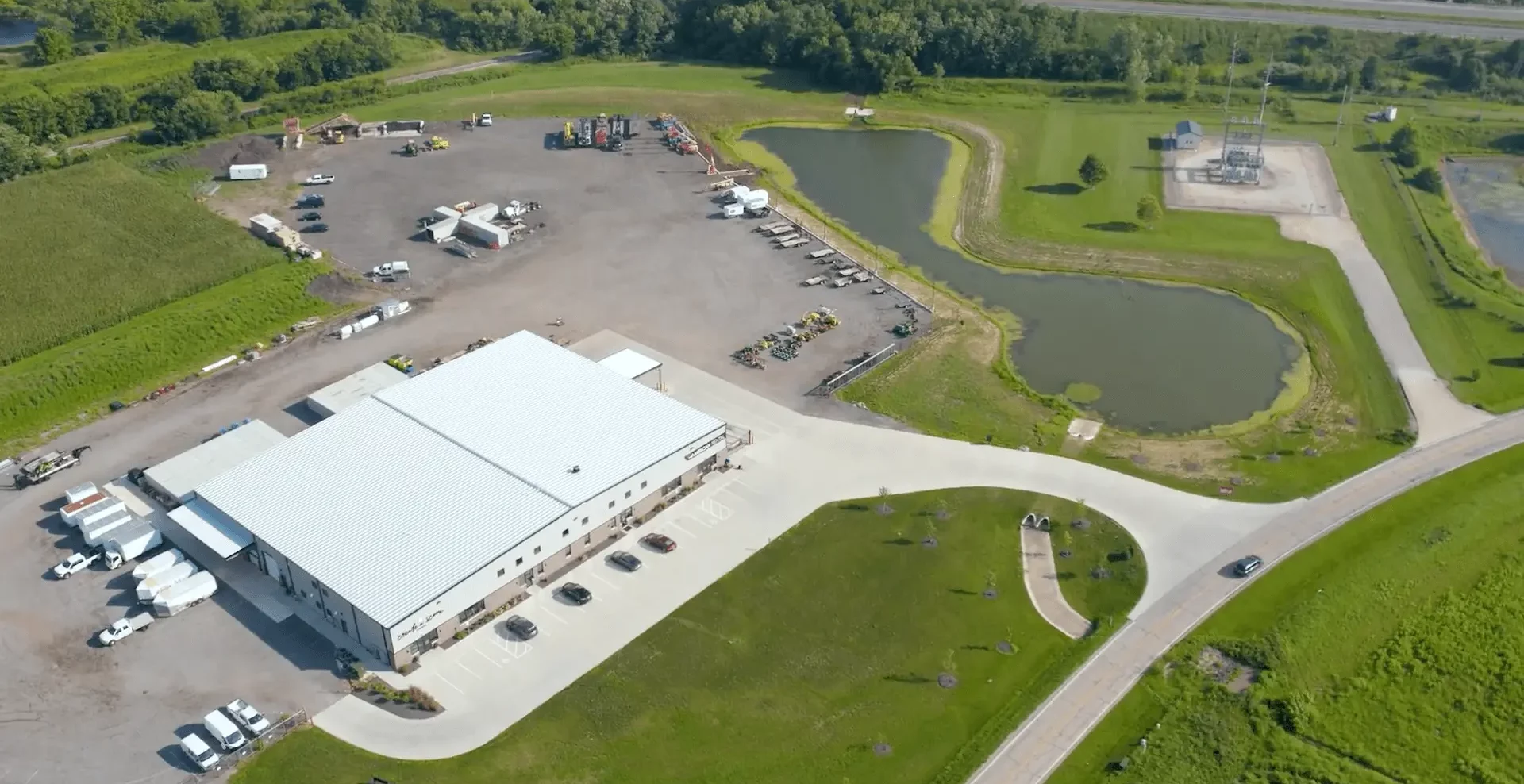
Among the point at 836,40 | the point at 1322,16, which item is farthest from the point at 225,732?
the point at 1322,16

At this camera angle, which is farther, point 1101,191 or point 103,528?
point 1101,191

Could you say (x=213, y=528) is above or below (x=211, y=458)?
below

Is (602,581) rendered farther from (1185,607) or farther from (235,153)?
(235,153)

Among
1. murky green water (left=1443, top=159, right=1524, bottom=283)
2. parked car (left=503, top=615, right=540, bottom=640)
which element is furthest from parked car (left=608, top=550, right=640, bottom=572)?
murky green water (left=1443, top=159, right=1524, bottom=283)

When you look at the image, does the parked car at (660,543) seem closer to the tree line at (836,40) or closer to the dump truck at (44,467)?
the dump truck at (44,467)

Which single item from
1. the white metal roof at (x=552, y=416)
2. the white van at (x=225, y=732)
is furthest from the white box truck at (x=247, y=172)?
the white van at (x=225, y=732)

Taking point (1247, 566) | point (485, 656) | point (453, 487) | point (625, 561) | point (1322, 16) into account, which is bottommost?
point (485, 656)
